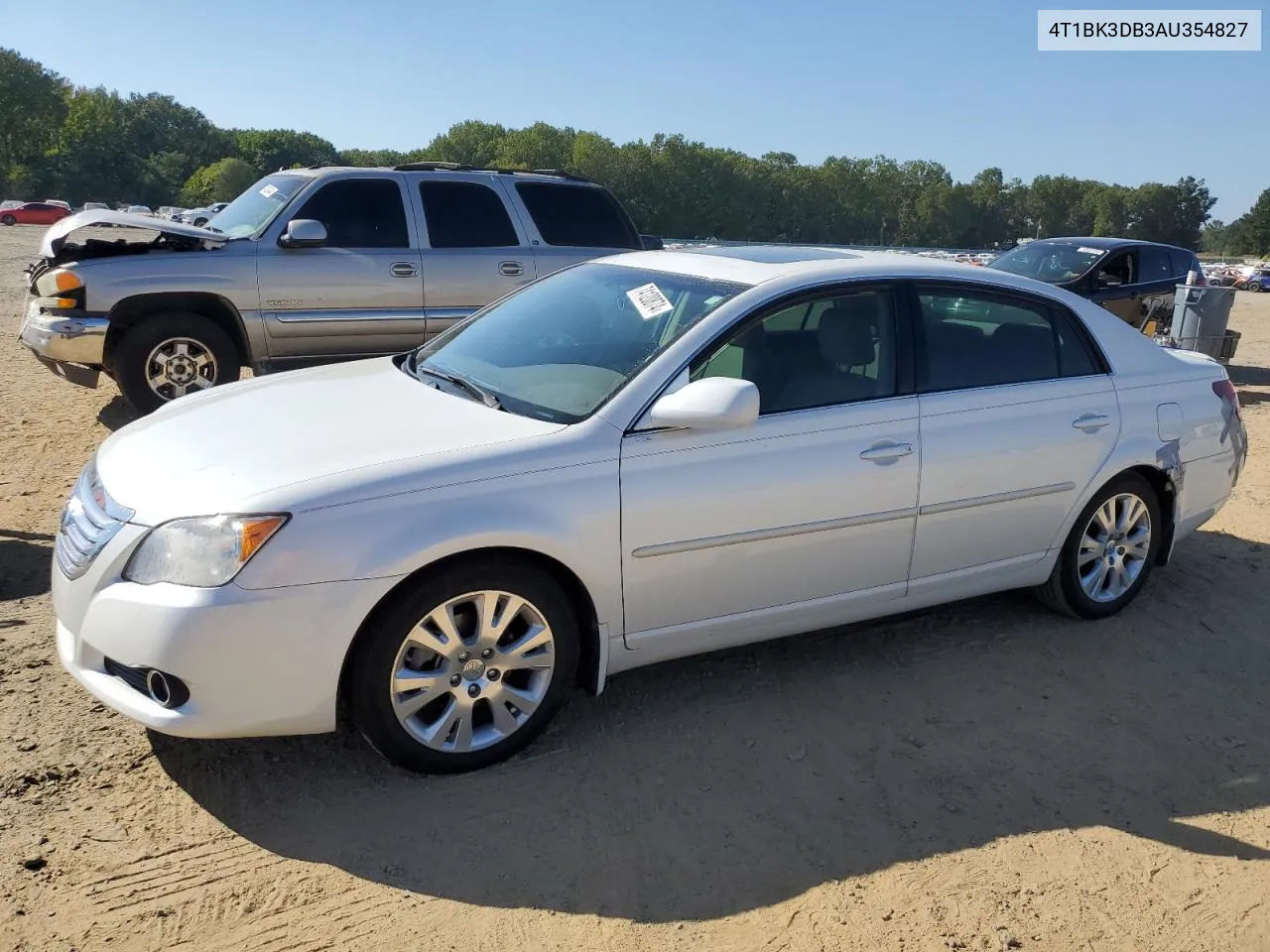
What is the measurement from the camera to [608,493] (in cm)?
333

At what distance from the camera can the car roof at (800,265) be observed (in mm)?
4012

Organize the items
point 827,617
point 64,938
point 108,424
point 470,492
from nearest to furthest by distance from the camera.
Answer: point 64,938 < point 470,492 < point 827,617 < point 108,424

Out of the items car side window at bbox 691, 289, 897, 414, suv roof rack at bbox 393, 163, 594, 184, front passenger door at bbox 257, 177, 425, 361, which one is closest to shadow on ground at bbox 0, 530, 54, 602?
front passenger door at bbox 257, 177, 425, 361

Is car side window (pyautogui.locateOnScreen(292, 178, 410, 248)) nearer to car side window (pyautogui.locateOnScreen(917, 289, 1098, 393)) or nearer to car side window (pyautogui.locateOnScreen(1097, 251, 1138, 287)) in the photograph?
car side window (pyautogui.locateOnScreen(917, 289, 1098, 393))

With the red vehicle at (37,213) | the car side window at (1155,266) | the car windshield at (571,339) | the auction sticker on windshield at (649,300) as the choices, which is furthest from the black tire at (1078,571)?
the red vehicle at (37,213)

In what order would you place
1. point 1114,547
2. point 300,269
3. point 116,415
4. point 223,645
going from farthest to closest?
1. point 116,415
2. point 300,269
3. point 1114,547
4. point 223,645

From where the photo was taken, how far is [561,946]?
259 cm

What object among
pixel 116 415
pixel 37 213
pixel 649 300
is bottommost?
pixel 116 415

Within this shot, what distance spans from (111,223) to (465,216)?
2612mm

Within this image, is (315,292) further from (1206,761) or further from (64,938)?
(1206,761)

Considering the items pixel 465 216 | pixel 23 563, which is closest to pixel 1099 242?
pixel 465 216

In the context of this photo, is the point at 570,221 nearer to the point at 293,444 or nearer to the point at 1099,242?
the point at 293,444

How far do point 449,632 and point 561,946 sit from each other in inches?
38.8

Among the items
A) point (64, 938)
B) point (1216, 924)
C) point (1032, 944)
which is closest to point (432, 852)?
point (64, 938)
